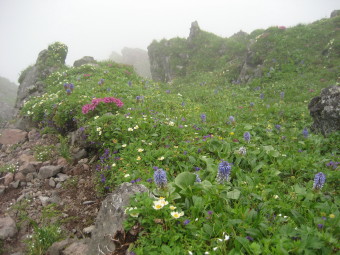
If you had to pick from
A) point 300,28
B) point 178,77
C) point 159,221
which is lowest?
point 159,221

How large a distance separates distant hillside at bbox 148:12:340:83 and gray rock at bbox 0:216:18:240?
1509 cm

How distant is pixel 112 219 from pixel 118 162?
207 centimetres

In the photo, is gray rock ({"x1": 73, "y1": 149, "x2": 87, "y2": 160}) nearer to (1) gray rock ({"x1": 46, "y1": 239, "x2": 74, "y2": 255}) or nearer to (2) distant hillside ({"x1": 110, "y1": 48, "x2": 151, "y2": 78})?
(1) gray rock ({"x1": 46, "y1": 239, "x2": 74, "y2": 255})

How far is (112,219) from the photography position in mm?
3699

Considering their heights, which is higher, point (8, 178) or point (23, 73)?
point (23, 73)

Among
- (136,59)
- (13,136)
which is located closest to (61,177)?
(13,136)

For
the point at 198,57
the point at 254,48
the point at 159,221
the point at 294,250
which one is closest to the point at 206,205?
the point at 159,221

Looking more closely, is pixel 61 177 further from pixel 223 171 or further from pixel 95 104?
pixel 223 171

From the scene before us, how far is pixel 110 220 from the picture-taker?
3711 millimetres

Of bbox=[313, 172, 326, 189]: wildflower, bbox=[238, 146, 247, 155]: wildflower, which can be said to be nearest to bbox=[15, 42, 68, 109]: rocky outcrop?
bbox=[238, 146, 247, 155]: wildflower

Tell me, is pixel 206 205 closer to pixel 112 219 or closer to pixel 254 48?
pixel 112 219

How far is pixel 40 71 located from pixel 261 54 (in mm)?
15402

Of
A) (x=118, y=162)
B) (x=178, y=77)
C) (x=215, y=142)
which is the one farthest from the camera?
(x=178, y=77)

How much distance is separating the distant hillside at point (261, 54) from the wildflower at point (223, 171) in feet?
43.2
